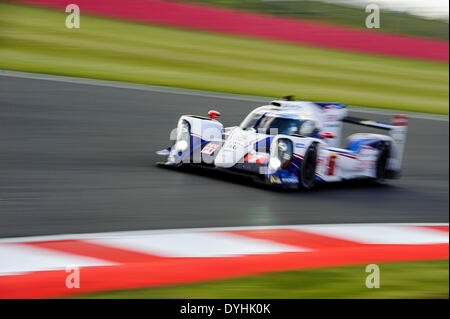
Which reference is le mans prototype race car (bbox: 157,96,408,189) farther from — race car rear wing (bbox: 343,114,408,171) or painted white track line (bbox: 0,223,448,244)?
painted white track line (bbox: 0,223,448,244)

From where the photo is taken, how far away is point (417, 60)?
12.6 ft

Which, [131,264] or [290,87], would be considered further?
[131,264]

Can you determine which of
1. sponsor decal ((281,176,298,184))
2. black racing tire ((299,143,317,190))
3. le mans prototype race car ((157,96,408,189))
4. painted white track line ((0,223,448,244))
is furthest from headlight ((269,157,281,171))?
painted white track line ((0,223,448,244))

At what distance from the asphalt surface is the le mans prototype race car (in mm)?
121

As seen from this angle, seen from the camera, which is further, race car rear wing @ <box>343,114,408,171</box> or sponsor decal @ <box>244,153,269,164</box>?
race car rear wing @ <box>343,114,408,171</box>

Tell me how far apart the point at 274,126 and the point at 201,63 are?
789mm

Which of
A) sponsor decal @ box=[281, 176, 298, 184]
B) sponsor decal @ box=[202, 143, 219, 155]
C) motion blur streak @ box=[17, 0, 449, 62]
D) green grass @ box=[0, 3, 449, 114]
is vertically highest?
motion blur streak @ box=[17, 0, 449, 62]

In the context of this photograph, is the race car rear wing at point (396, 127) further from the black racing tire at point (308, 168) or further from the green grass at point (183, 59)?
the green grass at point (183, 59)

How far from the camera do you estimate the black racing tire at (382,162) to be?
277 inches

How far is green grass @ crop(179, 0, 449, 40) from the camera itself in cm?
240

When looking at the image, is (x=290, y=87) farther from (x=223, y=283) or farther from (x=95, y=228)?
(x=95, y=228)

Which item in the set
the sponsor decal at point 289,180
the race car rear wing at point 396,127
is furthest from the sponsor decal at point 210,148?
the race car rear wing at point 396,127

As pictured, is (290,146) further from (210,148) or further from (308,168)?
(210,148)
